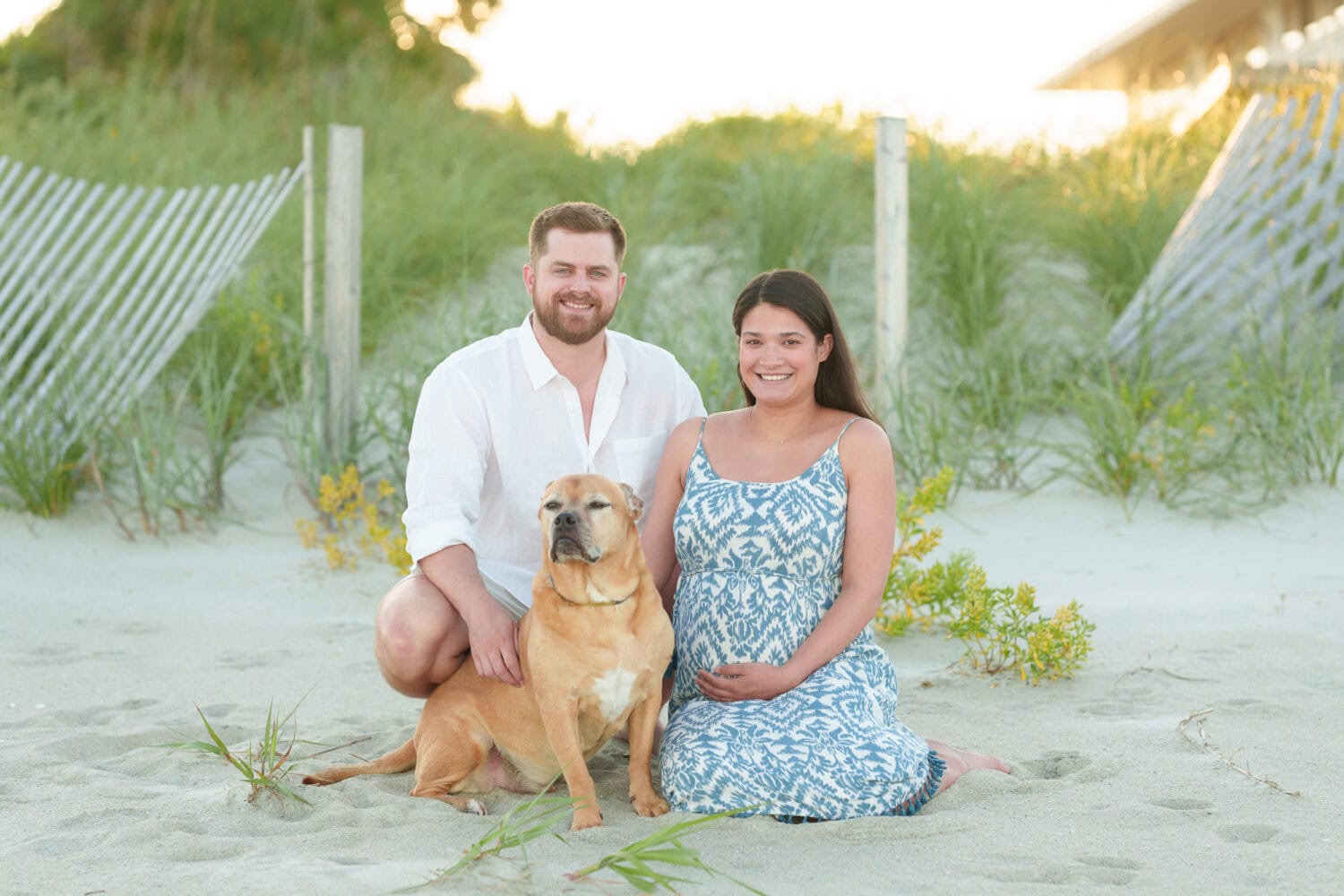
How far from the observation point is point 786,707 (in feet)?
10.6

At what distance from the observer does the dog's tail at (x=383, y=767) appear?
3.27m

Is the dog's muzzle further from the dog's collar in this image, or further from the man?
the man

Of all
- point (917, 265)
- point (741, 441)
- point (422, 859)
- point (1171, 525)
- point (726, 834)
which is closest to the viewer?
point (422, 859)

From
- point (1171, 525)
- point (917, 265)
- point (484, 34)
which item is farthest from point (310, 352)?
point (484, 34)

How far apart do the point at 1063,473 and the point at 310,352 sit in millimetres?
3688

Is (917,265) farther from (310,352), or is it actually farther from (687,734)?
(687,734)

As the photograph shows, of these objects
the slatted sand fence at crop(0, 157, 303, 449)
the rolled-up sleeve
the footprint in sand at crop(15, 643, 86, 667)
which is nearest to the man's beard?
the rolled-up sleeve

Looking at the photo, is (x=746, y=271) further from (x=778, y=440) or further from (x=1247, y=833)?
(x=1247, y=833)

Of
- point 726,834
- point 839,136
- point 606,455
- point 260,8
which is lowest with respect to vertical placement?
point 726,834

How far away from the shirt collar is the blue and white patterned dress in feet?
1.04

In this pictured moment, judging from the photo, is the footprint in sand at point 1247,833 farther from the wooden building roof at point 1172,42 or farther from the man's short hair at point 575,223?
the wooden building roof at point 1172,42

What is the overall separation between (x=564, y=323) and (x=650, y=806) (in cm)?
132

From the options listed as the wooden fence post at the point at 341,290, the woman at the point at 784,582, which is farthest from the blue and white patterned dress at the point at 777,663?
the wooden fence post at the point at 341,290

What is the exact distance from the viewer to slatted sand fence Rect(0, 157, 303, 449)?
6.22m
